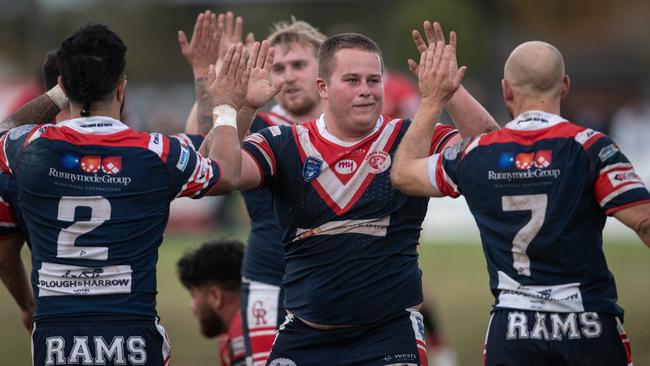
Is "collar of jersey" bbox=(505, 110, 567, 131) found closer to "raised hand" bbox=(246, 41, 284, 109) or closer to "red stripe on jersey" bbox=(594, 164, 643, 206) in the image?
"red stripe on jersey" bbox=(594, 164, 643, 206)

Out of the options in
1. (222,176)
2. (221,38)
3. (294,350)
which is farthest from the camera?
(221,38)

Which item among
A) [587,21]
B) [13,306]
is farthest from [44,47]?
[13,306]

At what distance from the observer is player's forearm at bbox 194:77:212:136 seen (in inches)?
288

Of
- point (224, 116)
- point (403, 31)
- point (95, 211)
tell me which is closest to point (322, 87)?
point (224, 116)

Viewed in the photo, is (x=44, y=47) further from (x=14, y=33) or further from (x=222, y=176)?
(x=222, y=176)

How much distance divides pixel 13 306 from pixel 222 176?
403 inches

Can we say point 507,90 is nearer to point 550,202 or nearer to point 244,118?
point 550,202

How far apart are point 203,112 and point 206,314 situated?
2106mm

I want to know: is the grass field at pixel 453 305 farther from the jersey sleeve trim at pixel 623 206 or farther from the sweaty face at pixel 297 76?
the jersey sleeve trim at pixel 623 206

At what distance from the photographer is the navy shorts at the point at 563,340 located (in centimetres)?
573

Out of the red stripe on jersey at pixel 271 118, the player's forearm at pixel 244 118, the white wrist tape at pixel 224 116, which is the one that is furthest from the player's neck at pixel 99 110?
the red stripe on jersey at pixel 271 118

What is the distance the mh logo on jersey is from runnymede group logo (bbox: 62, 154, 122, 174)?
206 centimetres

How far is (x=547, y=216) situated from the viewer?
5.73 meters

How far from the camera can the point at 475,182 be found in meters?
5.88
